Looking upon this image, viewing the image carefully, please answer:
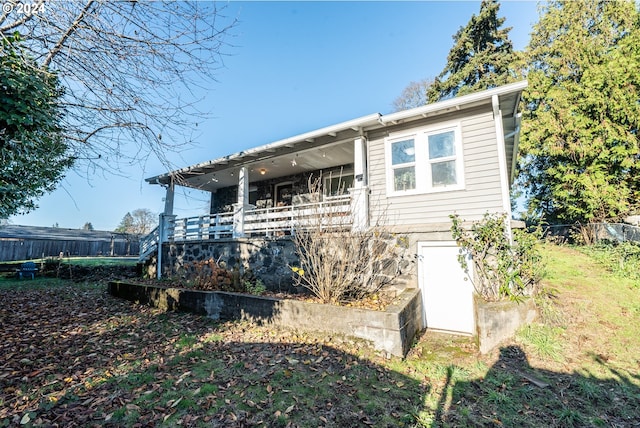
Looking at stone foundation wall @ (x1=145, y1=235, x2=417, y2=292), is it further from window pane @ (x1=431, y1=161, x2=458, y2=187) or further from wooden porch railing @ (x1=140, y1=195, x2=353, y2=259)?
window pane @ (x1=431, y1=161, x2=458, y2=187)

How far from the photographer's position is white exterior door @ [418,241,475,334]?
5.49 m

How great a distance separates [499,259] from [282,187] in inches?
330

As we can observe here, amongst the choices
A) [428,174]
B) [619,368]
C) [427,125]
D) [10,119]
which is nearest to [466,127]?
[427,125]

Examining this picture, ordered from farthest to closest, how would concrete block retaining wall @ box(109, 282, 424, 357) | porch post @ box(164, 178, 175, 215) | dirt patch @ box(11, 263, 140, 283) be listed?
dirt patch @ box(11, 263, 140, 283), porch post @ box(164, 178, 175, 215), concrete block retaining wall @ box(109, 282, 424, 357)

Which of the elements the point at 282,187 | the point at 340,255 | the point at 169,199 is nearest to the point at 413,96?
the point at 282,187

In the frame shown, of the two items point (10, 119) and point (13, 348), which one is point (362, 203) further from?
point (13, 348)

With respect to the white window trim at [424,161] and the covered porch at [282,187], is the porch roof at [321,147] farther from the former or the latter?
the white window trim at [424,161]

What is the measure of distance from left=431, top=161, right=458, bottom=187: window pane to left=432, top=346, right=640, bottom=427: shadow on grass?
11.8ft

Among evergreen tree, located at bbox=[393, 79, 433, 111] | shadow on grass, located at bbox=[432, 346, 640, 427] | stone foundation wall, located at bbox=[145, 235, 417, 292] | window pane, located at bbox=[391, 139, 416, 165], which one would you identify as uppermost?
evergreen tree, located at bbox=[393, 79, 433, 111]

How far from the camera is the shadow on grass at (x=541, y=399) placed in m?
2.89

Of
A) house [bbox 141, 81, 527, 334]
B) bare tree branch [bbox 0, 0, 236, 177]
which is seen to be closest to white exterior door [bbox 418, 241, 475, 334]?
house [bbox 141, 81, 527, 334]

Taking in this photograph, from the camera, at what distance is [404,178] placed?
6633 millimetres

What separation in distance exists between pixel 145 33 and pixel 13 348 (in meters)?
5.13

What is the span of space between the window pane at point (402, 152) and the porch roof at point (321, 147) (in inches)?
20.2
